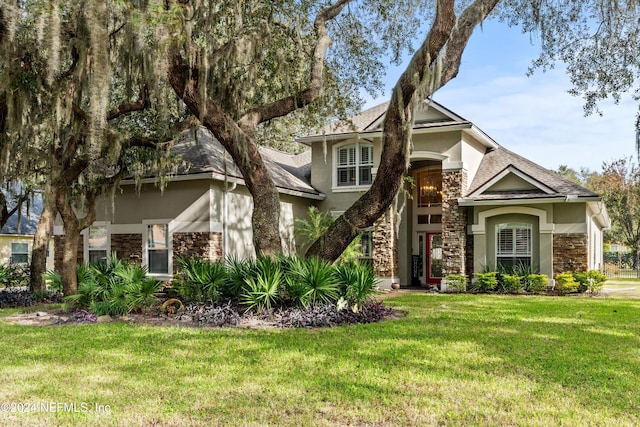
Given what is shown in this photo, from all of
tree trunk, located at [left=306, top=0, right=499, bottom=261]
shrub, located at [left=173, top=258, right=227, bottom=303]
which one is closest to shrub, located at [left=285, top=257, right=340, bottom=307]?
tree trunk, located at [left=306, top=0, right=499, bottom=261]

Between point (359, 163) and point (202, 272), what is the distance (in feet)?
30.5

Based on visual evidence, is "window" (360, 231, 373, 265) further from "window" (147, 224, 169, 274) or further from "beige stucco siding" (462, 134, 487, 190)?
"window" (147, 224, 169, 274)

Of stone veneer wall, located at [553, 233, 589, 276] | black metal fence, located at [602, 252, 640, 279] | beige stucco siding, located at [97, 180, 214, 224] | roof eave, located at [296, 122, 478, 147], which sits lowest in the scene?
black metal fence, located at [602, 252, 640, 279]

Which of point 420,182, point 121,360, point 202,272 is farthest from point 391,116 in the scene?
point 420,182

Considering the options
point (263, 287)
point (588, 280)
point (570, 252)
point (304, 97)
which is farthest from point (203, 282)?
point (588, 280)

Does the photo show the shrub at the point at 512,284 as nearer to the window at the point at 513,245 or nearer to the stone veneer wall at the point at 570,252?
the window at the point at 513,245

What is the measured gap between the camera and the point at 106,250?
55.0 feet

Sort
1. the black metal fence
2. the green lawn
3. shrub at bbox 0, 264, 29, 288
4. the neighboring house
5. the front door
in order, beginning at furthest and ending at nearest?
the black metal fence
the neighboring house
the front door
shrub at bbox 0, 264, 29, 288
the green lawn

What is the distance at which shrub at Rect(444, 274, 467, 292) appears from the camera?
55.5ft

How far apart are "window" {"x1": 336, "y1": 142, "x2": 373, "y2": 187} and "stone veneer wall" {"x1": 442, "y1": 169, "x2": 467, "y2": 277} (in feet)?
8.96

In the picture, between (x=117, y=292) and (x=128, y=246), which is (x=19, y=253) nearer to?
(x=128, y=246)

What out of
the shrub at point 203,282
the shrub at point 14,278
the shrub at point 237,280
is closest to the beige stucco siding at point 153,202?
the shrub at point 14,278

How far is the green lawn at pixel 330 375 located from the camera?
4.68 metres

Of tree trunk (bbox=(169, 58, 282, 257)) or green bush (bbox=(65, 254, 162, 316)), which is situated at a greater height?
tree trunk (bbox=(169, 58, 282, 257))
